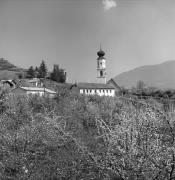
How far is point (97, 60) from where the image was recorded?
8194 centimetres

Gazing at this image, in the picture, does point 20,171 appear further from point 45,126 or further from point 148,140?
point 148,140

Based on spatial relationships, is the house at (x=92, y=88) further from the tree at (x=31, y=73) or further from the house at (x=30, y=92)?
the house at (x=30, y=92)

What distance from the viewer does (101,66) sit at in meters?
81.0

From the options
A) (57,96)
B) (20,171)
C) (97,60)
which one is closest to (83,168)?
(20,171)

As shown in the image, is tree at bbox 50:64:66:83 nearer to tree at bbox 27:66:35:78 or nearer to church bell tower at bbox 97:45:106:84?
tree at bbox 27:66:35:78

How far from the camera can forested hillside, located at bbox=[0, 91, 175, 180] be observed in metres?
2.78

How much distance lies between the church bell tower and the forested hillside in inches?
2777

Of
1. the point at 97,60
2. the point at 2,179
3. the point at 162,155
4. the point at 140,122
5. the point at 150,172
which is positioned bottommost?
the point at 2,179

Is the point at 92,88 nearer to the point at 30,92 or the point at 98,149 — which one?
the point at 30,92

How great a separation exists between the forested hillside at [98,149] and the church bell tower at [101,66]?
70.5m

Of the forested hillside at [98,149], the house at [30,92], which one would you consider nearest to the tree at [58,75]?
the house at [30,92]

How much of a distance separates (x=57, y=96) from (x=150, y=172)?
1198cm

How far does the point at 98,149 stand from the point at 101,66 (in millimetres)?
75870

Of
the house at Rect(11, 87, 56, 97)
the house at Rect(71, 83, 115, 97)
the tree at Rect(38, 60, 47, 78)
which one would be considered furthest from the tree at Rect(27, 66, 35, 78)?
the house at Rect(11, 87, 56, 97)
